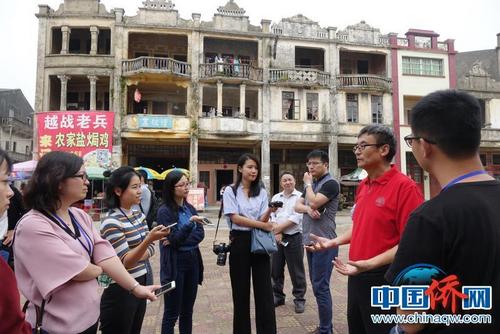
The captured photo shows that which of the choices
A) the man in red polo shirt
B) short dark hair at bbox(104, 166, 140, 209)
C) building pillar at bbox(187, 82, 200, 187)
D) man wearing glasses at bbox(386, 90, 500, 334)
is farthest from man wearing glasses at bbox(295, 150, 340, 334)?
building pillar at bbox(187, 82, 200, 187)

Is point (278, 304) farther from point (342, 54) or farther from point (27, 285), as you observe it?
point (342, 54)

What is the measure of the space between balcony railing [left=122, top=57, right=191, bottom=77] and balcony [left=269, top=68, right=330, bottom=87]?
17.5 feet

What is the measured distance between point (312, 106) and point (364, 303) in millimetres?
19474

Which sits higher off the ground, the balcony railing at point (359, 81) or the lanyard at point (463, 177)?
the balcony railing at point (359, 81)

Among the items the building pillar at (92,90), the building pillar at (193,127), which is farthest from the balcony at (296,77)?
the building pillar at (92,90)

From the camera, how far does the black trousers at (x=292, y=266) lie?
4828mm

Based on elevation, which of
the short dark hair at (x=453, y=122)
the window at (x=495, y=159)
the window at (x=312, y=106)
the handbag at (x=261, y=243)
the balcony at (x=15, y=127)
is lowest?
the handbag at (x=261, y=243)

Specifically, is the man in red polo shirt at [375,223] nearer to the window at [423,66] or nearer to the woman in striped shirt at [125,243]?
the woman in striped shirt at [125,243]

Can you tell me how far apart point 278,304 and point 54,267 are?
3.74 metres

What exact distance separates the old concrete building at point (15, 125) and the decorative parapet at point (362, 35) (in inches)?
1162

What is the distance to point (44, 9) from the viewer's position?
1864 centimetres

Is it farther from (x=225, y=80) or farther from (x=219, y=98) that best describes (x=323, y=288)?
(x=225, y=80)

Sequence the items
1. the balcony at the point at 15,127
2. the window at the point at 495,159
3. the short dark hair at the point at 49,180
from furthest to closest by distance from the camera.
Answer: the balcony at the point at 15,127 < the window at the point at 495,159 < the short dark hair at the point at 49,180

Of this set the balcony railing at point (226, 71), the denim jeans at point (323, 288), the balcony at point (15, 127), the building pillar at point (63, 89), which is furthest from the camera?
the balcony at point (15, 127)
